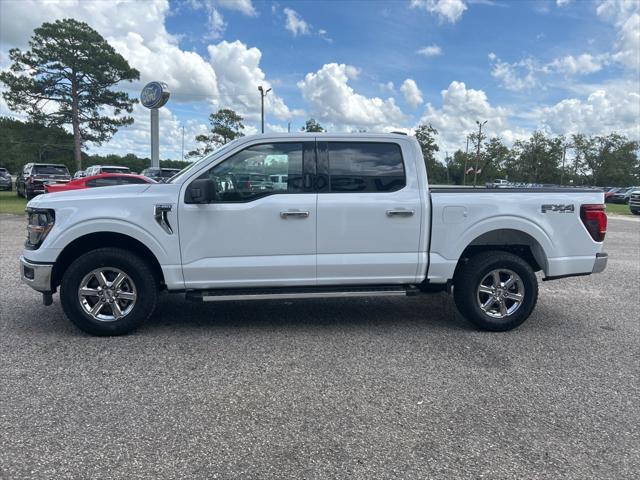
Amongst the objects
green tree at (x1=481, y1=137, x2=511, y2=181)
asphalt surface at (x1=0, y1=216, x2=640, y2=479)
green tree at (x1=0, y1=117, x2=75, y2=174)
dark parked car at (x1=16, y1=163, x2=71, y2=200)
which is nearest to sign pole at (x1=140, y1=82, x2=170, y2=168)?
dark parked car at (x1=16, y1=163, x2=71, y2=200)

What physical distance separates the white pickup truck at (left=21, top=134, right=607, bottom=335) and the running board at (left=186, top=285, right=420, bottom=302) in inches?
0.5

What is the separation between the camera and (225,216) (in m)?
4.56

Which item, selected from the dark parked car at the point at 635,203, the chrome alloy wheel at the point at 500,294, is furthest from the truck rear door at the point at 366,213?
the dark parked car at the point at 635,203

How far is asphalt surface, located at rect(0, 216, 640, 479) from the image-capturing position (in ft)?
8.86

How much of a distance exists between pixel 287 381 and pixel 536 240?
295 cm

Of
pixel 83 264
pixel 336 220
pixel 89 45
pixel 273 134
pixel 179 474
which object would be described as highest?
pixel 89 45

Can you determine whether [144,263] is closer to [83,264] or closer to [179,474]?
[83,264]

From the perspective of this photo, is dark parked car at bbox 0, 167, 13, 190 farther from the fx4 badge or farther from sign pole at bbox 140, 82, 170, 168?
the fx4 badge

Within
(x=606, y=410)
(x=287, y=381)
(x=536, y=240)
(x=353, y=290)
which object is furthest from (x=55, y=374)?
(x=536, y=240)

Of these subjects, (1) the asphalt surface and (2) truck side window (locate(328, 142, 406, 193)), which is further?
(2) truck side window (locate(328, 142, 406, 193))

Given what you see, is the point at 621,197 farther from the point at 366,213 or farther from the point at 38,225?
the point at 38,225

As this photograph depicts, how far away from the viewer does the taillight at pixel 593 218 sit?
197 inches

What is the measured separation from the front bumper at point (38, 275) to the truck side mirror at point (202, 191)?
146 centimetres

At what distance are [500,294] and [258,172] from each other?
107 inches
